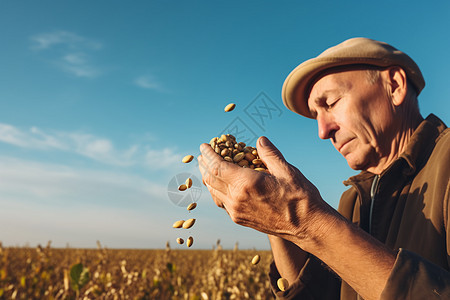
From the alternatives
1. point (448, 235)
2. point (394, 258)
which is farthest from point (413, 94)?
point (394, 258)

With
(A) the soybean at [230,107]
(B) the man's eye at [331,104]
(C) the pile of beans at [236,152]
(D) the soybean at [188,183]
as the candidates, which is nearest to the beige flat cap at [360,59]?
(B) the man's eye at [331,104]

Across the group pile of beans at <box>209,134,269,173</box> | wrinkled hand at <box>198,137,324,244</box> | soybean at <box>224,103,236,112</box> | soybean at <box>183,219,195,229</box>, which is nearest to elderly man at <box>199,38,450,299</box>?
wrinkled hand at <box>198,137,324,244</box>

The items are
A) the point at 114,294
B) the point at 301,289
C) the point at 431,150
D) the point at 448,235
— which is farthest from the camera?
the point at 114,294

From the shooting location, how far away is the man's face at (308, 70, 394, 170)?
211 centimetres

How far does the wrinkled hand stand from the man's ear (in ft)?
3.52

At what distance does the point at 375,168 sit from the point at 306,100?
30.1 inches

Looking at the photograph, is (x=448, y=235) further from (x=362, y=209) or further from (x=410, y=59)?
(x=410, y=59)

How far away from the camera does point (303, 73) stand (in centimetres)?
240

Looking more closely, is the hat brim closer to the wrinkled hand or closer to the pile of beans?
the pile of beans

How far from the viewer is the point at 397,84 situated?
7.18ft

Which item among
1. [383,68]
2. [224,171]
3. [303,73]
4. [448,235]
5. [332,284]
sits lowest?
[332,284]

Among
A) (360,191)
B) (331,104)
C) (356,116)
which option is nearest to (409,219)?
(360,191)

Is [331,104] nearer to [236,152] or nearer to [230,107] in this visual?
[230,107]

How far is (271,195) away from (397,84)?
4.52 ft
